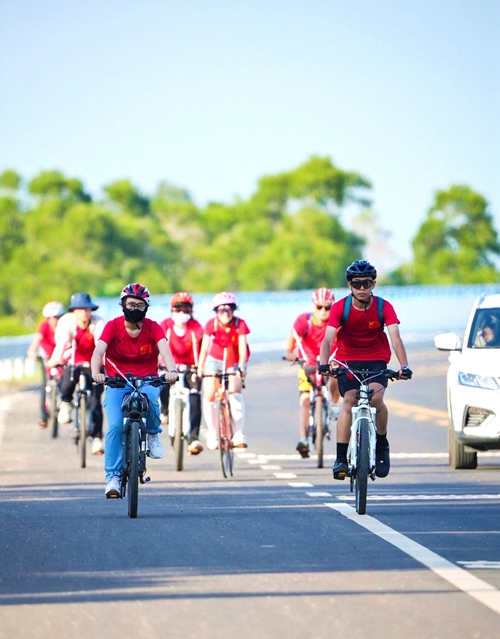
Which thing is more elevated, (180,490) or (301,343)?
(301,343)

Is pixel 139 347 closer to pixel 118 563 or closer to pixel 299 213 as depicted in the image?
pixel 118 563

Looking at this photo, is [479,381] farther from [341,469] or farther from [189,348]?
[341,469]

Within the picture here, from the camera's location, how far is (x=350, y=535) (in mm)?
10883

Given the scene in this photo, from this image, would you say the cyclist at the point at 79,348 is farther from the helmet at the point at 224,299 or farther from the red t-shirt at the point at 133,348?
the red t-shirt at the point at 133,348

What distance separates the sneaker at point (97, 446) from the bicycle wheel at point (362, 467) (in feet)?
22.3

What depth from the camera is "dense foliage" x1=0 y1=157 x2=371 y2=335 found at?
106 meters

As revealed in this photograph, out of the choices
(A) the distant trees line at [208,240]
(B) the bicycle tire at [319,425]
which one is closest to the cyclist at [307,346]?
(B) the bicycle tire at [319,425]

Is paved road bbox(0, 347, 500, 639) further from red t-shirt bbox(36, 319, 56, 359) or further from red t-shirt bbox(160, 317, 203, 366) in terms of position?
red t-shirt bbox(36, 319, 56, 359)

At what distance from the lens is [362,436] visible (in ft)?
40.3

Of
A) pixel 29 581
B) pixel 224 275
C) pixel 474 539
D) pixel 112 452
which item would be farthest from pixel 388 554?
pixel 224 275

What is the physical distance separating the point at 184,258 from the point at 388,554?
391 ft

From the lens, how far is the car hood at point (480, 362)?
16172mm

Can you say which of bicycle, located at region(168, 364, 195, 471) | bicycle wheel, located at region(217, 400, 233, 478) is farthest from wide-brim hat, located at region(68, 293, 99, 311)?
bicycle wheel, located at region(217, 400, 233, 478)

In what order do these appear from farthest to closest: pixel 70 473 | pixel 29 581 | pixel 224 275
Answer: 1. pixel 224 275
2. pixel 70 473
3. pixel 29 581
